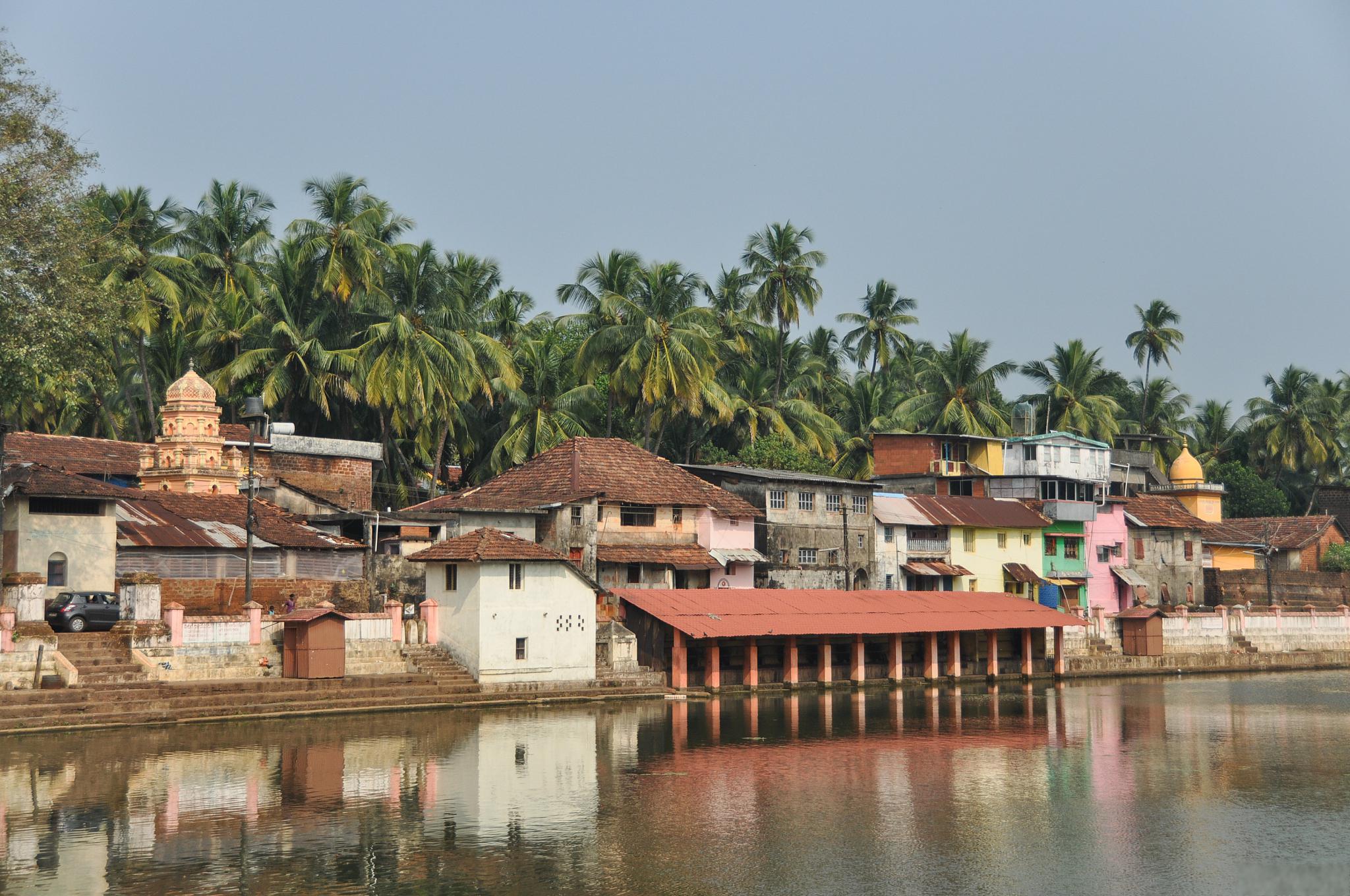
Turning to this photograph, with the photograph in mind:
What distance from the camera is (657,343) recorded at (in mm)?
63969

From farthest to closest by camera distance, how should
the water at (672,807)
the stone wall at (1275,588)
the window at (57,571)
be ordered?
1. the stone wall at (1275,588)
2. the window at (57,571)
3. the water at (672,807)

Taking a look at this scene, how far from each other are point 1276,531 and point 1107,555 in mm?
17832

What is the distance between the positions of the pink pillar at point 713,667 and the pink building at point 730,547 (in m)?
5.08

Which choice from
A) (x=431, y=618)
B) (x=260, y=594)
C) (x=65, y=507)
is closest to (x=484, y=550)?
(x=431, y=618)

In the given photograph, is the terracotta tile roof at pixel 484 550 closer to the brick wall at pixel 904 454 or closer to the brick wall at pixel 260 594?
the brick wall at pixel 260 594

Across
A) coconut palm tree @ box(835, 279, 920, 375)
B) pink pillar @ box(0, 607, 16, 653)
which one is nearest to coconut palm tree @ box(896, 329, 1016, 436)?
coconut palm tree @ box(835, 279, 920, 375)

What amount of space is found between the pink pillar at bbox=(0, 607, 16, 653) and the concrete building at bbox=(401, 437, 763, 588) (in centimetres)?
1603

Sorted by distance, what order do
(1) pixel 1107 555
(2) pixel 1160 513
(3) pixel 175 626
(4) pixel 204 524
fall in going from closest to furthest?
(3) pixel 175 626
(4) pixel 204 524
(1) pixel 1107 555
(2) pixel 1160 513

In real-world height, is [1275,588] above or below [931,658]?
above

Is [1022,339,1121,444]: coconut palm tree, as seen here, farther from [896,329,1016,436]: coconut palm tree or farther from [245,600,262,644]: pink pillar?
[245,600,262,644]: pink pillar

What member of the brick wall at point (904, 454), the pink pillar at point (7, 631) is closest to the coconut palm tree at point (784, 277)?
the brick wall at point (904, 454)

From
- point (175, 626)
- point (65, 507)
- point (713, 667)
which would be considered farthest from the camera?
point (713, 667)

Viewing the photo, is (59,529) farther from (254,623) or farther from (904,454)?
(904,454)

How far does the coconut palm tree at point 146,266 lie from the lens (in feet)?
196
